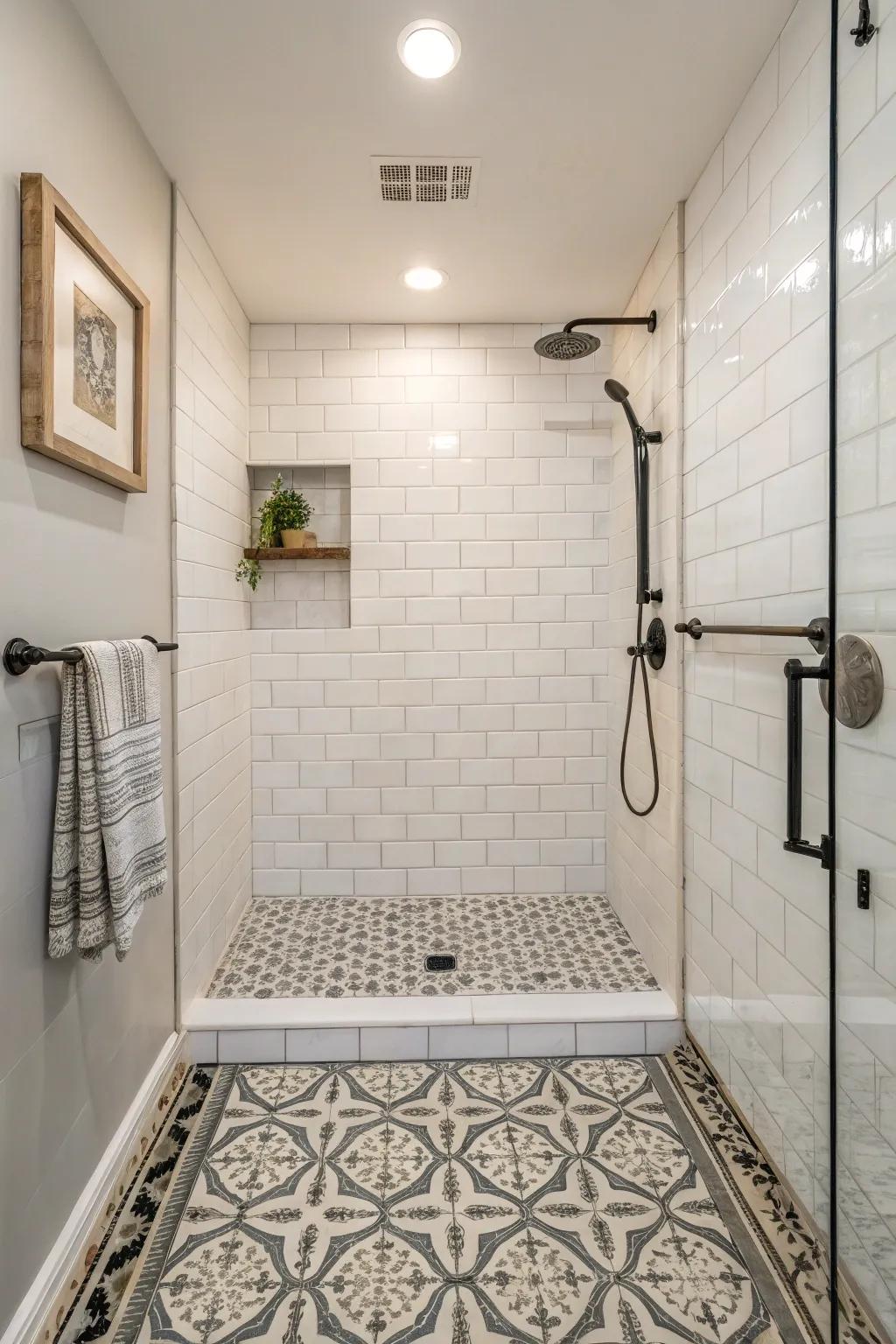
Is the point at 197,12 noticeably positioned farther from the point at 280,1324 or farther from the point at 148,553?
the point at 280,1324

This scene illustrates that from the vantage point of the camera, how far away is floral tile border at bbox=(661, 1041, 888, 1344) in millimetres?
1001

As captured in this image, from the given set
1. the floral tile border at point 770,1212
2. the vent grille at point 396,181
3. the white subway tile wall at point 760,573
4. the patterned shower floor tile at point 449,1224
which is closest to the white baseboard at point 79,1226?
the patterned shower floor tile at point 449,1224

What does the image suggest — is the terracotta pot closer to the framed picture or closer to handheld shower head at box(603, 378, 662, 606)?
the framed picture

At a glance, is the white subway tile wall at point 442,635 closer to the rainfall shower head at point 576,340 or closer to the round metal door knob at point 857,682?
the rainfall shower head at point 576,340

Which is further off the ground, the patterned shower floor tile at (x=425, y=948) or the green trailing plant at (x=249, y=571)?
the green trailing plant at (x=249, y=571)

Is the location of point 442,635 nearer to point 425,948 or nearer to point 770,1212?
point 425,948

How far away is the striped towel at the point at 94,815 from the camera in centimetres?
118

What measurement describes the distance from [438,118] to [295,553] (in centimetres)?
145

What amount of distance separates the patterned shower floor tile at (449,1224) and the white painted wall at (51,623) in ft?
0.93

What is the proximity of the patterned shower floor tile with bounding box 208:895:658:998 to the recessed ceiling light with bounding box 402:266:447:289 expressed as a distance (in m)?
2.36

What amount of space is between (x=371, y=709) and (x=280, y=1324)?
187cm

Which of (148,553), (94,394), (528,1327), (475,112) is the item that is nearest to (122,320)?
(94,394)

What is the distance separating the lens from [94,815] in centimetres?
121

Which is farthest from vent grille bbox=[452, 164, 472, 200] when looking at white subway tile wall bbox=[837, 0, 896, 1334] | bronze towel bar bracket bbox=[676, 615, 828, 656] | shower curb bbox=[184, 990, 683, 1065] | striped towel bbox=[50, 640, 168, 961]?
shower curb bbox=[184, 990, 683, 1065]
